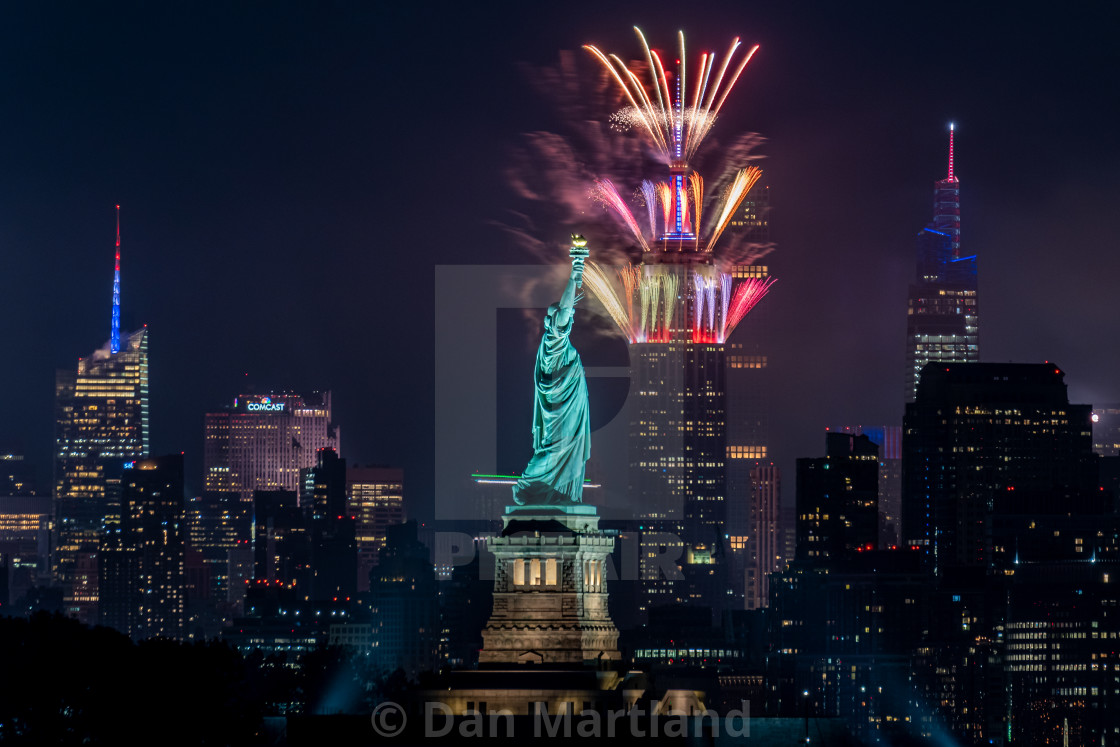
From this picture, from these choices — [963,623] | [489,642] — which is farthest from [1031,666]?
[489,642]

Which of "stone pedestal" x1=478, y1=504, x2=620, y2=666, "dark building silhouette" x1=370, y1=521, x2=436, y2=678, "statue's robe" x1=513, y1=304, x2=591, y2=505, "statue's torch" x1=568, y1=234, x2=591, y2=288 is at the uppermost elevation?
"statue's torch" x1=568, y1=234, x2=591, y2=288

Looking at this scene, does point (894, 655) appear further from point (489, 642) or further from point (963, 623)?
point (489, 642)

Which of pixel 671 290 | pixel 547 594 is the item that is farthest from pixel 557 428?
pixel 671 290

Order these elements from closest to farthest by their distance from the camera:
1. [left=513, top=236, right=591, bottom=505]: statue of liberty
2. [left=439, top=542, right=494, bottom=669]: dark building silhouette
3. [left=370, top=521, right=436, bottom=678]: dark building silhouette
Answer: [left=513, top=236, right=591, bottom=505]: statue of liberty < [left=439, top=542, right=494, bottom=669]: dark building silhouette < [left=370, top=521, right=436, bottom=678]: dark building silhouette

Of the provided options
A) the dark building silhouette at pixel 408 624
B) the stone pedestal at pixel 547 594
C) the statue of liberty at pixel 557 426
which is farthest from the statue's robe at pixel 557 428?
the dark building silhouette at pixel 408 624

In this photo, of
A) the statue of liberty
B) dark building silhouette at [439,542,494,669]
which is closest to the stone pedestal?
the statue of liberty

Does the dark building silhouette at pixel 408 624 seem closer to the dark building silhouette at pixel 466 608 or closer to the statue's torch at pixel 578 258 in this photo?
the dark building silhouette at pixel 466 608

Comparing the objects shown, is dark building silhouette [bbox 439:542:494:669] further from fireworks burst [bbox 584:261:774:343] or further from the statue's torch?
the statue's torch

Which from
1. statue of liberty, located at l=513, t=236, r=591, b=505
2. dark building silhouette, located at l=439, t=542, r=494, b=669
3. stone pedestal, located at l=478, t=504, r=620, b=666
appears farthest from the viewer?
dark building silhouette, located at l=439, t=542, r=494, b=669
